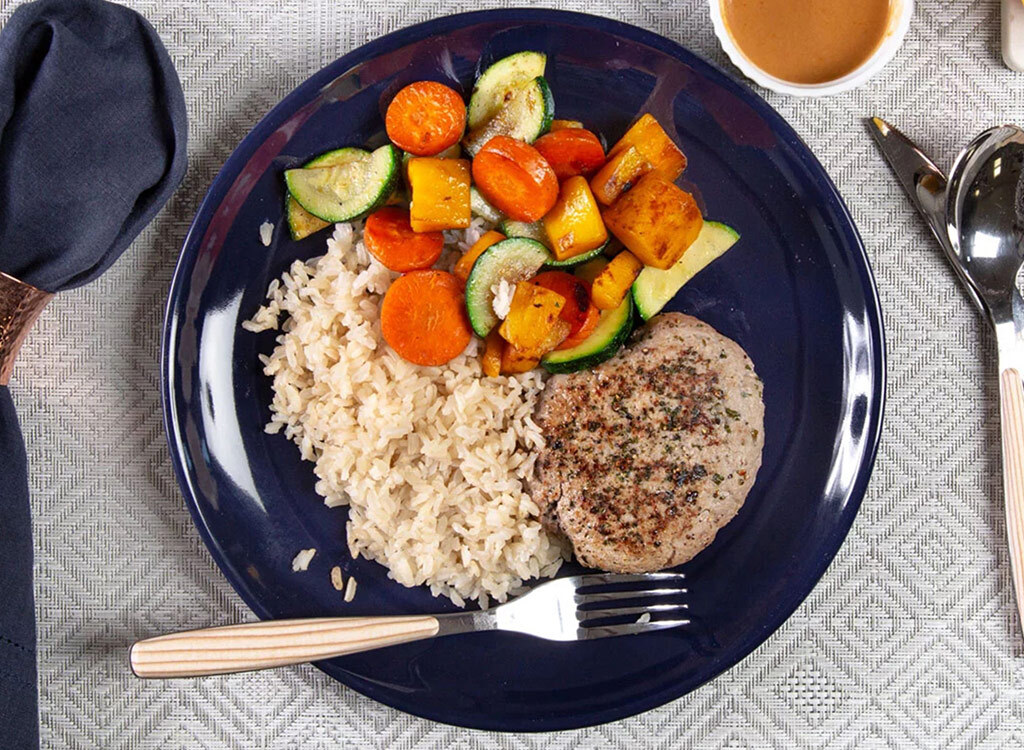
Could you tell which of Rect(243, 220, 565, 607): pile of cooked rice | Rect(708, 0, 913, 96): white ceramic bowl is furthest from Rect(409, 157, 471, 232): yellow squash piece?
Rect(708, 0, 913, 96): white ceramic bowl

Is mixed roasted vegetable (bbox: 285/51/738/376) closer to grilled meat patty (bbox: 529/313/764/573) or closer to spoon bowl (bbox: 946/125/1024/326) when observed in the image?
grilled meat patty (bbox: 529/313/764/573)

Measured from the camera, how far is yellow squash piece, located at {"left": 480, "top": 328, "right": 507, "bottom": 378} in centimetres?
253

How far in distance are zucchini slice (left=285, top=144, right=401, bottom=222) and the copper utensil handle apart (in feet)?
2.75

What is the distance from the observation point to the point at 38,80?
2.50 m

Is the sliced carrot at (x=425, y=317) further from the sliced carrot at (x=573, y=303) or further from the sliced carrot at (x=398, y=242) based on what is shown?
the sliced carrot at (x=573, y=303)

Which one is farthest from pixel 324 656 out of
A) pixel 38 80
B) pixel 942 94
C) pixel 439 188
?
pixel 942 94

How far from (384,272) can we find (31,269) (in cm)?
105

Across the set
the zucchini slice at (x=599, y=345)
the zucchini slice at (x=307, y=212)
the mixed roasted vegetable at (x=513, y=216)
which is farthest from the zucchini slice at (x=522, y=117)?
the zucchini slice at (x=599, y=345)

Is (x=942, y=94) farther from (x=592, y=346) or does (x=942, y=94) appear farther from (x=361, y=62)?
(x=361, y=62)

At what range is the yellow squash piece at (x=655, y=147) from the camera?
2.49 metres

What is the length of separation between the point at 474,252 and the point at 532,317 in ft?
0.96

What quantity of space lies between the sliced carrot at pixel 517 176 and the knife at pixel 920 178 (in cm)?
116

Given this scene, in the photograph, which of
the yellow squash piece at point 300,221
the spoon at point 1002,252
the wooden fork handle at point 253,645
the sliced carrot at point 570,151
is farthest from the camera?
the spoon at point 1002,252

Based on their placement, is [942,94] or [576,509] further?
[942,94]
